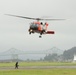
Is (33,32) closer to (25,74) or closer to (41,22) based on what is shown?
(41,22)

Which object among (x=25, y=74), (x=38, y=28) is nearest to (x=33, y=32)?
(x=38, y=28)

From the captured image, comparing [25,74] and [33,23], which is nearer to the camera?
[25,74]

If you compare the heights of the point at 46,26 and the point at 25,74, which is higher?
the point at 46,26

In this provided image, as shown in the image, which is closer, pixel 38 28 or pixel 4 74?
pixel 4 74

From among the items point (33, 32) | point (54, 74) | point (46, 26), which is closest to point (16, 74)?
point (54, 74)

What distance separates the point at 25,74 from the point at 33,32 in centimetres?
1935

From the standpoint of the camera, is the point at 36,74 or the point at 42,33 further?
the point at 42,33

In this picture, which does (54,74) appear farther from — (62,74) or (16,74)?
(16,74)

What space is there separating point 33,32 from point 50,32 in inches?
177

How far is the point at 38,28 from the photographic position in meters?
75.8

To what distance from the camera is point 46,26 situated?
78.2 metres

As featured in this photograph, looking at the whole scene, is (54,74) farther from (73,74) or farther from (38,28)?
(38,28)

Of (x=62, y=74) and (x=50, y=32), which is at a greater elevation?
(x=50, y=32)

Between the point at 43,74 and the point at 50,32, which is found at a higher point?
the point at 50,32
